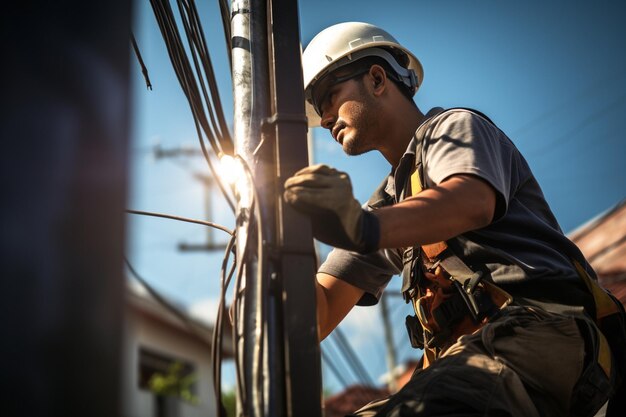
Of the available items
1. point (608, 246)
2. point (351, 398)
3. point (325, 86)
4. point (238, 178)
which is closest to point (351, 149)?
point (325, 86)

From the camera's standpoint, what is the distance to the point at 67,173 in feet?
3.73

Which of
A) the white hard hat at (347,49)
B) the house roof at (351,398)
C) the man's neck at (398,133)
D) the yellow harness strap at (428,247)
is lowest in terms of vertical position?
the house roof at (351,398)

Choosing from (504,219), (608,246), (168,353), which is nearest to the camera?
(504,219)

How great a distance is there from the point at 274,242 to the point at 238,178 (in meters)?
0.31

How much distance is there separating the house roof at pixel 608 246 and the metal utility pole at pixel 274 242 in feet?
19.2

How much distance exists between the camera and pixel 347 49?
315 centimetres

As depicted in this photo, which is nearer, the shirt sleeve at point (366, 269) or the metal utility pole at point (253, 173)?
the metal utility pole at point (253, 173)

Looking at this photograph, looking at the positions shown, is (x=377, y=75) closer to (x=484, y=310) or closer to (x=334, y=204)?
(x=484, y=310)

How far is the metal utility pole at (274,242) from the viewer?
1.87m

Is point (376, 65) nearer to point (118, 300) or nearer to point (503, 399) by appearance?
point (503, 399)

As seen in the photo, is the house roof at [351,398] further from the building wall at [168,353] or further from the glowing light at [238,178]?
the glowing light at [238,178]

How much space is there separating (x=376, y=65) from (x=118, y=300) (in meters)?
2.27

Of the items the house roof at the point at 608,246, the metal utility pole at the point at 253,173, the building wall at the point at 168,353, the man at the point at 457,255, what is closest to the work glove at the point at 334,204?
the man at the point at 457,255

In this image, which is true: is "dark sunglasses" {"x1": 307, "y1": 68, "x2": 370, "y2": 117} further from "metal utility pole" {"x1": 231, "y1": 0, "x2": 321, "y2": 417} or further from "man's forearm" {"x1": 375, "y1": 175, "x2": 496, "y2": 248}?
"man's forearm" {"x1": 375, "y1": 175, "x2": 496, "y2": 248}
